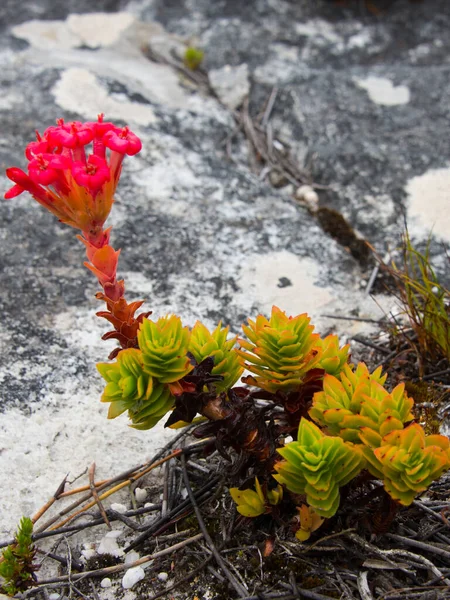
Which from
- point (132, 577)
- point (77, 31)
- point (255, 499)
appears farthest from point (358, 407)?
point (77, 31)

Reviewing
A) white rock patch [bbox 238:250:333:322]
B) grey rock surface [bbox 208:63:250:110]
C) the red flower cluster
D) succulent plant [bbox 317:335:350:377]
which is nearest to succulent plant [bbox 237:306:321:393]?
succulent plant [bbox 317:335:350:377]

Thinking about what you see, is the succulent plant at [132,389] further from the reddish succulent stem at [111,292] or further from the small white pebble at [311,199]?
the small white pebble at [311,199]

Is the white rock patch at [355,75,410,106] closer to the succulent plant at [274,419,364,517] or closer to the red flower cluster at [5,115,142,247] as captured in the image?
the red flower cluster at [5,115,142,247]

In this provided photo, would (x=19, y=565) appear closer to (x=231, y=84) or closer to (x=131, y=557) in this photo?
(x=131, y=557)

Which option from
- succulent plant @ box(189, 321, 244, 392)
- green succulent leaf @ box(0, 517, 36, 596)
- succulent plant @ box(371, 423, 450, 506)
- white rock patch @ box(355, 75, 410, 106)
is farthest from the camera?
white rock patch @ box(355, 75, 410, 106)

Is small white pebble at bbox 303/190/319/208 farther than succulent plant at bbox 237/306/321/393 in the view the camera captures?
Yes

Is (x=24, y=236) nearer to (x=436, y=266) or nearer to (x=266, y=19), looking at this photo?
(x=436, y=266)

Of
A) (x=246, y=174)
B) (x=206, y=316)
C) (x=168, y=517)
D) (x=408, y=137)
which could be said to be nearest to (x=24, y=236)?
(x=206, y=316)
